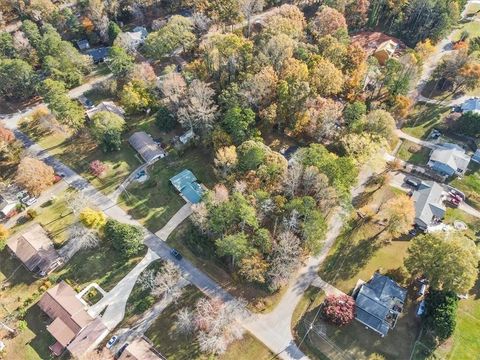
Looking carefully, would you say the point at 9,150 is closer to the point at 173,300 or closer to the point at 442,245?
the point at 173,300

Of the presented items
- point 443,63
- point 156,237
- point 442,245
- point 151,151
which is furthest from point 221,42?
point 442,245

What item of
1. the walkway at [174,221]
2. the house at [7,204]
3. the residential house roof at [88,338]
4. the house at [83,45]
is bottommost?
the residential house roof at [88,338]

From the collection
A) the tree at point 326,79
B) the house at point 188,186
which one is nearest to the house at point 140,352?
the house at point 188,186

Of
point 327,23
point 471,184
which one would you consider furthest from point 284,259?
point 327,23

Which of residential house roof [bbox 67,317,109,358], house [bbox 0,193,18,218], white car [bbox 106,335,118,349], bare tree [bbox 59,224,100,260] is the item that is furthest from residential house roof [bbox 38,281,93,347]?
house [bbox 0,193,18,218]

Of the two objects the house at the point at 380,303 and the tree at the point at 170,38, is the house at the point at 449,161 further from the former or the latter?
the tree at the point at 170,38
